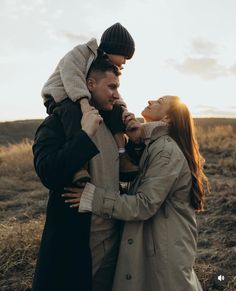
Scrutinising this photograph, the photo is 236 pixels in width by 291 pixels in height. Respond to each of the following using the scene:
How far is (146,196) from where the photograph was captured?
7.84 feet

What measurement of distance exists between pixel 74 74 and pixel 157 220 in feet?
3.10

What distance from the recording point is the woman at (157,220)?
2367 millimetres

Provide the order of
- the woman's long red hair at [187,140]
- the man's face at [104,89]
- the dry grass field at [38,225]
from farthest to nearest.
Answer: the dry grass field at [38,225]
the woman's long red hair at [187,140]
the man's face at [104,89]

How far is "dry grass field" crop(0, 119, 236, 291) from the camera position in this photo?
4.64 metres

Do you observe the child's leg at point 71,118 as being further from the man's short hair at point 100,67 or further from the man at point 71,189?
the man's short hair at point 100,67

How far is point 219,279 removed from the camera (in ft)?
14.5

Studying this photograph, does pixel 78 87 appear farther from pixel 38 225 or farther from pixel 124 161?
pixel 38 225

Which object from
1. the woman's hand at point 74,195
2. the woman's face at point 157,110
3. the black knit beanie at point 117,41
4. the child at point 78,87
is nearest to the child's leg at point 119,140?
the child at point 78,87

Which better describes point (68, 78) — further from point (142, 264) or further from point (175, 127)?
point (142, 264)

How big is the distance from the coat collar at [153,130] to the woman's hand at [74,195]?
22.2 inches

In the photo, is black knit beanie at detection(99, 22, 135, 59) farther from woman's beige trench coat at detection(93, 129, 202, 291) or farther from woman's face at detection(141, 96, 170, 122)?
woman's beige trench coat at detection(93, 129, 202, 291)

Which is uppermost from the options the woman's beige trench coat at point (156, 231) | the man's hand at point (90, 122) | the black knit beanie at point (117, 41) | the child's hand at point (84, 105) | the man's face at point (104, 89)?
the black knit beanie at point (117, 41)

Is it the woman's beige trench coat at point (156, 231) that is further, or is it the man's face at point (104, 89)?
the man's face at point (104, 89)

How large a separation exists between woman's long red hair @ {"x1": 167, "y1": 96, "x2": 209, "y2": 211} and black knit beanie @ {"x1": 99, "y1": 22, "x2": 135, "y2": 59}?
664 mm
